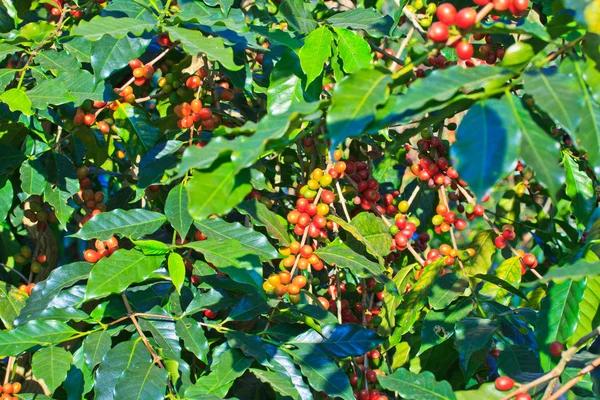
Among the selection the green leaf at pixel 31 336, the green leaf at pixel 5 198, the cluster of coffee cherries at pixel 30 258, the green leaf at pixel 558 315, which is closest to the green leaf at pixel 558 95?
the green leaf at pixel 558 315

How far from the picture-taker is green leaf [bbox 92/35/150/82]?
133 centimetres

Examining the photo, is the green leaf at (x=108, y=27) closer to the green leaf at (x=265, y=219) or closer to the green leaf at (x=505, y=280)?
the green leaf at (x=265, y=219)

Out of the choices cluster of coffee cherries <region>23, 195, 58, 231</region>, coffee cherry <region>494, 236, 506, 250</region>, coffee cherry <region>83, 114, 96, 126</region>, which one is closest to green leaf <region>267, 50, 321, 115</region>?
coffee cherry <region>83, 114, 96, 126</region>

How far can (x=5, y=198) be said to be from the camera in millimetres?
1621

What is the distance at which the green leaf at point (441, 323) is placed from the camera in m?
1.50

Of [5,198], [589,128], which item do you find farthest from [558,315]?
[5,198]

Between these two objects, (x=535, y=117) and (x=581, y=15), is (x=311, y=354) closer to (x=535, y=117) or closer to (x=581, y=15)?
(x=535, y=117)

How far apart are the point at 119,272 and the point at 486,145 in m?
0.81

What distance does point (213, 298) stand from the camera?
1442mm

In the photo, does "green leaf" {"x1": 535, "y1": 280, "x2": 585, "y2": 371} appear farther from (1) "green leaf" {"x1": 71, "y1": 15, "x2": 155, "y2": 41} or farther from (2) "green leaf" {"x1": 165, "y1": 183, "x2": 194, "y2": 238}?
(1) "green leaf" {"x1": 71, "y1": 15, "x2": 155, "y2": 41}

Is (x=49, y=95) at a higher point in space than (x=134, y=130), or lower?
higher

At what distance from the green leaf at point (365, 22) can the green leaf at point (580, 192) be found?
0.65m

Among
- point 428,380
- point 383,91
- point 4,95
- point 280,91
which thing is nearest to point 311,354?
point 428,380

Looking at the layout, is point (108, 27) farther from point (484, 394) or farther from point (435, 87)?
point (484, 394)
